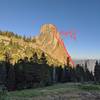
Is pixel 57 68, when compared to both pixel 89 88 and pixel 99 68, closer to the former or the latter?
pixel 99 68

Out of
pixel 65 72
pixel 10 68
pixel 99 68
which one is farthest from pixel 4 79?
pixel 99 68

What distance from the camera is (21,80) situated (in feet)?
405

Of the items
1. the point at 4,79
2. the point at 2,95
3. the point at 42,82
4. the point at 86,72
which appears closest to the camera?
the point at 2,95

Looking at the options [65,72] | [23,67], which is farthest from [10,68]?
[65,72]

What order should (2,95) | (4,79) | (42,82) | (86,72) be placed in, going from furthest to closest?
(86,72), (42,82), (4,79), (2,95)

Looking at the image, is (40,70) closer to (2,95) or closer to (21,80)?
(21,80)

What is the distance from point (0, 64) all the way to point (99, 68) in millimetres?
77156

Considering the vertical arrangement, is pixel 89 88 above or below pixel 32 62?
below

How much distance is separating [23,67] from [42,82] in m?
10.3

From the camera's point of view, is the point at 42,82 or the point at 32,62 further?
the point at 32,62

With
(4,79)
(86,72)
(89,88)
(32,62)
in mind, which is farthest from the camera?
(86,72)

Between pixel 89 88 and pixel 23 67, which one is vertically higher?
pixel 23 67

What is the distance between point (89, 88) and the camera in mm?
101375

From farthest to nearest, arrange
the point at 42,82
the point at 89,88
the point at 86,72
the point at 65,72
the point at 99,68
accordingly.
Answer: the point at 86,72, the point at 99,68, the point at 65,72, the point at 42,82, the point at 89,88
